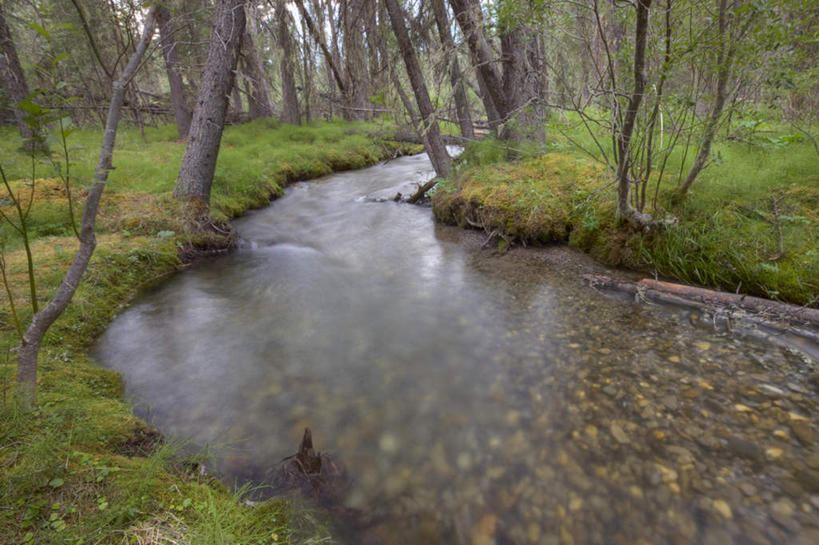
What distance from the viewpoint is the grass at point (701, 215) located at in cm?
380

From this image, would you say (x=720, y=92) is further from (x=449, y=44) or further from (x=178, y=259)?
(x=178, y=259)

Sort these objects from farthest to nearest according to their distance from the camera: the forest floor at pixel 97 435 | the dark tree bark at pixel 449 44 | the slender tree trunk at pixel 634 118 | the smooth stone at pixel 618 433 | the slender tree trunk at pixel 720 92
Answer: the dark tree bark at pixel 449 44
the slender tree trunk at pixel 720 92
the slender tree trunk at pixel 634 118
the smooth stone at pixel 618 433
the forest floor at pixel 97 435

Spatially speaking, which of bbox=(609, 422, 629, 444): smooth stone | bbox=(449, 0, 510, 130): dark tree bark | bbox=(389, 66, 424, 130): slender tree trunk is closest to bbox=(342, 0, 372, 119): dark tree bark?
bbox=(389, 66, 424, 130): slender tree trunk

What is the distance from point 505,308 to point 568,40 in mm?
6057

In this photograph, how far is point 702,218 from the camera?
174 inches

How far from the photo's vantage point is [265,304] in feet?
16.3

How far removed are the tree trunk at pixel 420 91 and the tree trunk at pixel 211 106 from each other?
255 cm

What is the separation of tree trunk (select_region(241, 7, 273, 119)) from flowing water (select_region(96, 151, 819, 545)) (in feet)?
12.9

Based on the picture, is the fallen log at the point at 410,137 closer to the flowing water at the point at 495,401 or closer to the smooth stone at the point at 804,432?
the flowing water at the point at 495,401

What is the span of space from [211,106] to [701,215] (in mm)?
7382

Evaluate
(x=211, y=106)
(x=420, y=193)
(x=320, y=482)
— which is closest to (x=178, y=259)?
(x=211, y=106)

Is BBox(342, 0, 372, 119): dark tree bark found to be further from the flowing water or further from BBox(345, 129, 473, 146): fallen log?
the flowing water

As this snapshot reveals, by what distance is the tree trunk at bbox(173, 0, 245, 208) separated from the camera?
6430 millimetres

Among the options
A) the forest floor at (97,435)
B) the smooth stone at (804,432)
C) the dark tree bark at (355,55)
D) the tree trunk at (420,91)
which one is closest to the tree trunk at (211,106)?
the forest floor at (97,435)
